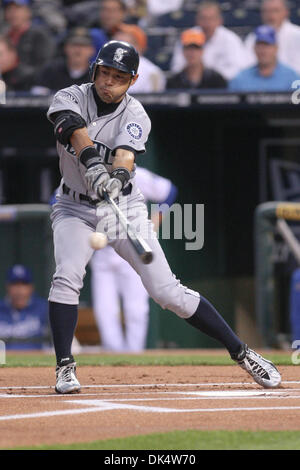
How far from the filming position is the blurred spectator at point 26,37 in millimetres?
10883

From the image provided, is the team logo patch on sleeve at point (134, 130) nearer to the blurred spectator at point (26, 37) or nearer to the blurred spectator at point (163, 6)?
the blurred spectator at point (26, 37)

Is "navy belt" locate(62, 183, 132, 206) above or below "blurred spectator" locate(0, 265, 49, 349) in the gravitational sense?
below

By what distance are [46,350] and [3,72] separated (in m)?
3.37

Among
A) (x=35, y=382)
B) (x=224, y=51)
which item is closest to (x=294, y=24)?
(x=224, y=51)

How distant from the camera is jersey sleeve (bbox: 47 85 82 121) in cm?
496

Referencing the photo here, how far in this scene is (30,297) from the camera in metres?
9.62

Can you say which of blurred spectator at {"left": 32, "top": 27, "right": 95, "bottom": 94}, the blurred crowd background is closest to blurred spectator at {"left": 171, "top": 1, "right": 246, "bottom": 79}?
the blurred crowd background

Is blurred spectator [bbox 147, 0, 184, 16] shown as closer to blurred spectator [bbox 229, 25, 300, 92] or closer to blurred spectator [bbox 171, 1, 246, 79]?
blurred spectator [bbox 171, 1, 246, 79]

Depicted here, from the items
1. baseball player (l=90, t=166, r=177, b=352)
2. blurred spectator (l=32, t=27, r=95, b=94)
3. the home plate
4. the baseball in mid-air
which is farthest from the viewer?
blurred spectator (l=32, t=27, r=95, b=94)

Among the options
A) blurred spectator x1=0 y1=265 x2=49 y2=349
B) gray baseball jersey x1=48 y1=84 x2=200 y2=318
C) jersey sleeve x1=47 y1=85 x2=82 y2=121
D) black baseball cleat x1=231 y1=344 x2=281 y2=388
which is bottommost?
black baseball cleat x1=231 y1=344 x2=281 y2=388

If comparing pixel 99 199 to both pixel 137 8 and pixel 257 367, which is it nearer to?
pixel 257 367

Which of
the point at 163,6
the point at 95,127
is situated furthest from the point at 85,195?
the point at 163,6

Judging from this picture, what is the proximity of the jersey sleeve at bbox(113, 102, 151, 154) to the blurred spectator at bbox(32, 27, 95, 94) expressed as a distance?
5.24m

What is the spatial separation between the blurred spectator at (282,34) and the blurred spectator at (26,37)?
7.10 ft
